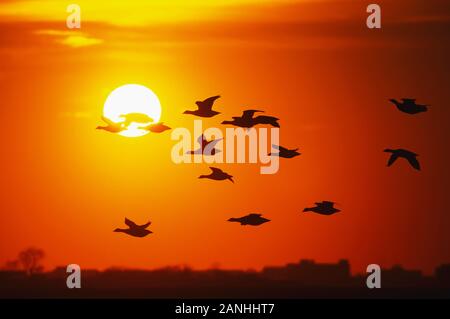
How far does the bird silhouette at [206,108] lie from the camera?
32.0m

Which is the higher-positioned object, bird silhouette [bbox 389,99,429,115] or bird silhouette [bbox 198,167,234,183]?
bird silhouette [bbox 389,99,429,115]

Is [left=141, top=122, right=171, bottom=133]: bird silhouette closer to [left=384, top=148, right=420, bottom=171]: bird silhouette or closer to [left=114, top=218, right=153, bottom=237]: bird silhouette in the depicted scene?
[left=114, top=218, right=153, bottom=237]: bird silhouette

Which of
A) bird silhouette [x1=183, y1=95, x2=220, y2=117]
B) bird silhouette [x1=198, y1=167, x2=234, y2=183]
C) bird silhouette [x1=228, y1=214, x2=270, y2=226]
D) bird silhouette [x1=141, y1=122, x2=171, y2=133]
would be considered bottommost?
bird silhouette [x1=228, y1=214, x2=270, y2=226]

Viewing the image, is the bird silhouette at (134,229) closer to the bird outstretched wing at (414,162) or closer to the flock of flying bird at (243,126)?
the flock of flying bird at (243,126)

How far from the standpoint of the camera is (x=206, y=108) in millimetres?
32250

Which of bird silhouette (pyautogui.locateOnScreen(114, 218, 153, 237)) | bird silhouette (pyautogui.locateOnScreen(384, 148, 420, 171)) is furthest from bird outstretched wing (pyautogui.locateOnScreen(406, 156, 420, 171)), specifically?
bird silhouette (pyautogui.locateOnScreen(114, 218, 153, 237))

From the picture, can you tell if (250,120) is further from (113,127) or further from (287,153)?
(113,127)

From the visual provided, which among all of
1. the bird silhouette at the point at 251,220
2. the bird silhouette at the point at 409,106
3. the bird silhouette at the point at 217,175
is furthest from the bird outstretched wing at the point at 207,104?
→ the bird silhouette at the point at 409,106

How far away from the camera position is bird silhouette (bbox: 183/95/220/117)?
105ft

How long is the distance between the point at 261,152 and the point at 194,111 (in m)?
6.35

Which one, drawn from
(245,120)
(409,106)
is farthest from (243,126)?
(409,106)

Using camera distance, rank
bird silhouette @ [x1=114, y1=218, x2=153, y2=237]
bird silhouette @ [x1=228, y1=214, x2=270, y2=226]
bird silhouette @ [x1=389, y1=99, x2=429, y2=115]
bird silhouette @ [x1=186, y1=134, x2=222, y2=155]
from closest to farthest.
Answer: bird silhouette @ [x1=389, y1=99, x2=429, y2=115]
bird silhouette @ [x1=186, y1=134, x2=222, y2=155]
bird silhouette @ [x1=114, y1=218, x2=153, y2=237]
bird silhouette @ [x1=228, y1=214, x2=270, y2=226]
